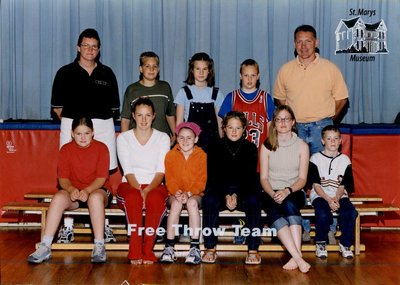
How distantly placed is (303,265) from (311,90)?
1.33m

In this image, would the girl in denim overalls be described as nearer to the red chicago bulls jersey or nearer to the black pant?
the red chicago bulls jersey

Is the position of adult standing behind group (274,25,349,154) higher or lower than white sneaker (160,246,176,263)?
higher

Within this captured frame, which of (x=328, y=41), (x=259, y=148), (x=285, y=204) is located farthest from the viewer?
(x=328, y=41)

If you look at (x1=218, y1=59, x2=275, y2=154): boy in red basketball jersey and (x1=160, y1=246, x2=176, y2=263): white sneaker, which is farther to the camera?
(x1=218, y1=59, x2=275, y2=154): boy in red basketball jersey

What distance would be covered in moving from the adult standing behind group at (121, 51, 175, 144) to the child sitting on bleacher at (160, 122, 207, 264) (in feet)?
1.24

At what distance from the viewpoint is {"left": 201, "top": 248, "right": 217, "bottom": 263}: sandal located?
4.84m

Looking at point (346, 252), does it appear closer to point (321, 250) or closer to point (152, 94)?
point (321, 250)

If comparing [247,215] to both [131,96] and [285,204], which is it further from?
[131,96]

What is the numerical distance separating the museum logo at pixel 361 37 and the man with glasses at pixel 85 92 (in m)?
2.29

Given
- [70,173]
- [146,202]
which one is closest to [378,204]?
[146,202]

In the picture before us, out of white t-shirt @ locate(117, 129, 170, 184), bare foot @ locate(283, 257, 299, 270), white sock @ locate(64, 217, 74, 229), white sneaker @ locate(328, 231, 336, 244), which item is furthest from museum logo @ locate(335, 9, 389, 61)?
white sock @ locate(64, 217, 74, 229)

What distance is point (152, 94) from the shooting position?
5.31m

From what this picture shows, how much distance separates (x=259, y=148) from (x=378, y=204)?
1.01m

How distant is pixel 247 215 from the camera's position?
192 inches
